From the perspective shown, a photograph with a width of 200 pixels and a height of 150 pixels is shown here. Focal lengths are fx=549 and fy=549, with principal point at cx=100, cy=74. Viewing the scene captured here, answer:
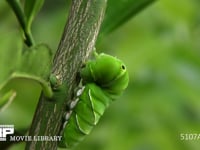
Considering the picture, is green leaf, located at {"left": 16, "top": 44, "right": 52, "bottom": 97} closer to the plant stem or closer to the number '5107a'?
the plant stem

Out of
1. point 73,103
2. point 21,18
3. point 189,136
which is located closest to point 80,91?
point 73,103

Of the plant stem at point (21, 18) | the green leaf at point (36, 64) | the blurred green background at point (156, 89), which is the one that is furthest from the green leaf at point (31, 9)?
the blurred green background at point (156, 89)

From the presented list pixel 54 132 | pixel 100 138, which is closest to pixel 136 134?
pixel 100 138

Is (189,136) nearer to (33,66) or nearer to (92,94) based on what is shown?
(92,94)

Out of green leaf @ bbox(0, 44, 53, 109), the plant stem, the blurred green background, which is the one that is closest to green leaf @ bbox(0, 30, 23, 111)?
green leaf @ bbox(0, 44, 53, 109)

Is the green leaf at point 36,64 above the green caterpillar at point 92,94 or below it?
above

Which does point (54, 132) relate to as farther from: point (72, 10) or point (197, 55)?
point (197, 55)

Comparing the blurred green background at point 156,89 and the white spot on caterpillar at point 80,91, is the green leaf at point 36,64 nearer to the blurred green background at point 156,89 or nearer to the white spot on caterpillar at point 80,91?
the white spot on caterpillar at point 80,91
